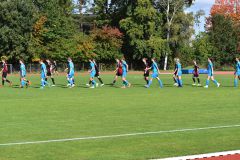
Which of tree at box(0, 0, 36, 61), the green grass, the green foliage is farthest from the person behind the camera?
the green foliage

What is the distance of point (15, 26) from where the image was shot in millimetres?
68375

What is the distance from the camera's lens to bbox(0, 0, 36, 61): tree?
6744 cm


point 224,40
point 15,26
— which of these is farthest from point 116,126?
point 224,40

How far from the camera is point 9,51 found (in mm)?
68750

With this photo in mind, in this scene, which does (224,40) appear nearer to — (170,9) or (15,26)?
(170,9)

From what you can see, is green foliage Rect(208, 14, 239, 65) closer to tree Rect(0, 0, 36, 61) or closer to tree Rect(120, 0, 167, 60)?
tree Rect(120, 0, 167, 60)

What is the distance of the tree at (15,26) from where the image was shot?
6744 centimetres

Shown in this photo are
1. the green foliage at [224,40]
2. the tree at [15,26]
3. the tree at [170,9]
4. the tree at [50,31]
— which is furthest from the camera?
the green foliage at [224,40]

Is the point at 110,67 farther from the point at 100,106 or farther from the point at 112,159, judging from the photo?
the point at 112,159

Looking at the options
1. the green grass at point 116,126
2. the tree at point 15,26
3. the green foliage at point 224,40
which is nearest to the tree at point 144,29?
the green foliage at point 224,40

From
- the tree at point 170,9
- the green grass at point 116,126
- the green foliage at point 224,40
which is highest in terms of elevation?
the tree at point 170,9

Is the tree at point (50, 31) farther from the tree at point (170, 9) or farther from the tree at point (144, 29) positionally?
the tree at point (170, 9)

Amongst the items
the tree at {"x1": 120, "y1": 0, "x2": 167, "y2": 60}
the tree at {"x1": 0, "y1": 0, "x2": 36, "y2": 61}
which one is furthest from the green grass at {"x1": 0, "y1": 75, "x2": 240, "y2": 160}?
the tree at {"x1": 120, "y1": 0, "x2": 167, "y2": 60}

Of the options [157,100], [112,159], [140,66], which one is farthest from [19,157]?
[140,66]
